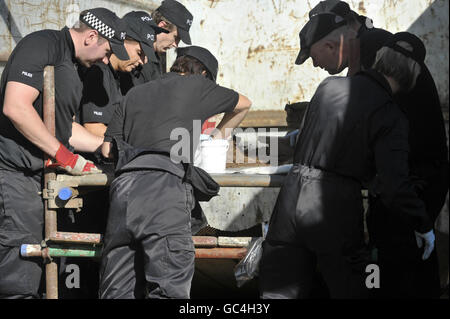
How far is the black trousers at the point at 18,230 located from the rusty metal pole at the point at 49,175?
0.06m

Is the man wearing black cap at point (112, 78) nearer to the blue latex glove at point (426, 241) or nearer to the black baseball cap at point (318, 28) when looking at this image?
the black baseball cap at point (318, 28)

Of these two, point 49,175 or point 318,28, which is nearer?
point 49,175

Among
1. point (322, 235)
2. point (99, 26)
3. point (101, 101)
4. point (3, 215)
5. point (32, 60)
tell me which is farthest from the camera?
point (101, 101)

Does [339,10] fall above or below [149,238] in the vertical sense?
above

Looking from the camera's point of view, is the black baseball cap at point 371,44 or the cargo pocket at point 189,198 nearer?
the cargo pocket at point 189,198

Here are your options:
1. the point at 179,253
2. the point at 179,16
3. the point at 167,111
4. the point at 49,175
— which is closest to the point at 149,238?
the point at 179,253

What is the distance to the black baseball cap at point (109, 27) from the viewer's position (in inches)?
146

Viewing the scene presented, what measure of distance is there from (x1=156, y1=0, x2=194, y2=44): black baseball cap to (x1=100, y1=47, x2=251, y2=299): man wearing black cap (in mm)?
1356

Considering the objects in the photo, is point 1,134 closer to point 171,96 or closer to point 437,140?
point 171,96

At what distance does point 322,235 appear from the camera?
2816 millimetres

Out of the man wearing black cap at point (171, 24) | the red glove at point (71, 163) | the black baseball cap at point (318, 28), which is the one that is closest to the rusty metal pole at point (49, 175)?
the red glove at point (71, 163)

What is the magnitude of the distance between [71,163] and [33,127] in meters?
0.32

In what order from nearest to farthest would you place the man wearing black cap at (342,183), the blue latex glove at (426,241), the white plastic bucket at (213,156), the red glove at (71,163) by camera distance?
the man wearing black cap at (342,183), the blue latex glove at (426,241), the red glove at (71,163), the white plastic bucket at (213,156)

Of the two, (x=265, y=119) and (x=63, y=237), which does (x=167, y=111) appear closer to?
(x=63, y=237)
